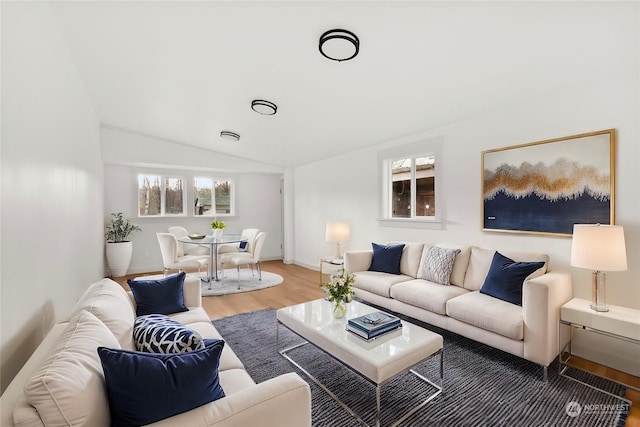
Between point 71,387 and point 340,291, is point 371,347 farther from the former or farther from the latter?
point 71,387

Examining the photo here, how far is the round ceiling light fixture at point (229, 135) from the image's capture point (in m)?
4.90

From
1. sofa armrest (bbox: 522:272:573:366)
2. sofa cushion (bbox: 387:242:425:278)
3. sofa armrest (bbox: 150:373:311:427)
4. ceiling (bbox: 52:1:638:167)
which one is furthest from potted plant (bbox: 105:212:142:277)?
sofa armrest (bbox: 522:272:573:366)

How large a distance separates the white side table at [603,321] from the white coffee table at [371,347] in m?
1.06

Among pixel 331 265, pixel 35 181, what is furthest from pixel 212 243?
pixel 35 181

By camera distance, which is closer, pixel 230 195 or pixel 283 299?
pixel 283 299

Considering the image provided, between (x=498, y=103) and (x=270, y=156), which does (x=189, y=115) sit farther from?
(x=498, y=103)

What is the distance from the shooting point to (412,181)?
4.29m

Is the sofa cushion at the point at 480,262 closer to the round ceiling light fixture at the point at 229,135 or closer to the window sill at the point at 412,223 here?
the window sill at the point at 412,223

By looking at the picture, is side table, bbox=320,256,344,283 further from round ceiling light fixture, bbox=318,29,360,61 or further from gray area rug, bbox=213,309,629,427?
round ceiling light fixture, bbox=318,29,360,61

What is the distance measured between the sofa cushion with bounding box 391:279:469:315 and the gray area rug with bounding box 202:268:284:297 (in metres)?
2.42

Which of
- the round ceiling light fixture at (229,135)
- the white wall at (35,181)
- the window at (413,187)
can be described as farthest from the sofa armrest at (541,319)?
the round ceiling light fixture at (229,135)

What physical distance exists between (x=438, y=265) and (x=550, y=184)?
129 centimetres

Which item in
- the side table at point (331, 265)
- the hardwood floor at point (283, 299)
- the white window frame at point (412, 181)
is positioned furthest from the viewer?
the side table at point (331, 265)

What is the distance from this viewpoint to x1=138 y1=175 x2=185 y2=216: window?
6.22 metres
